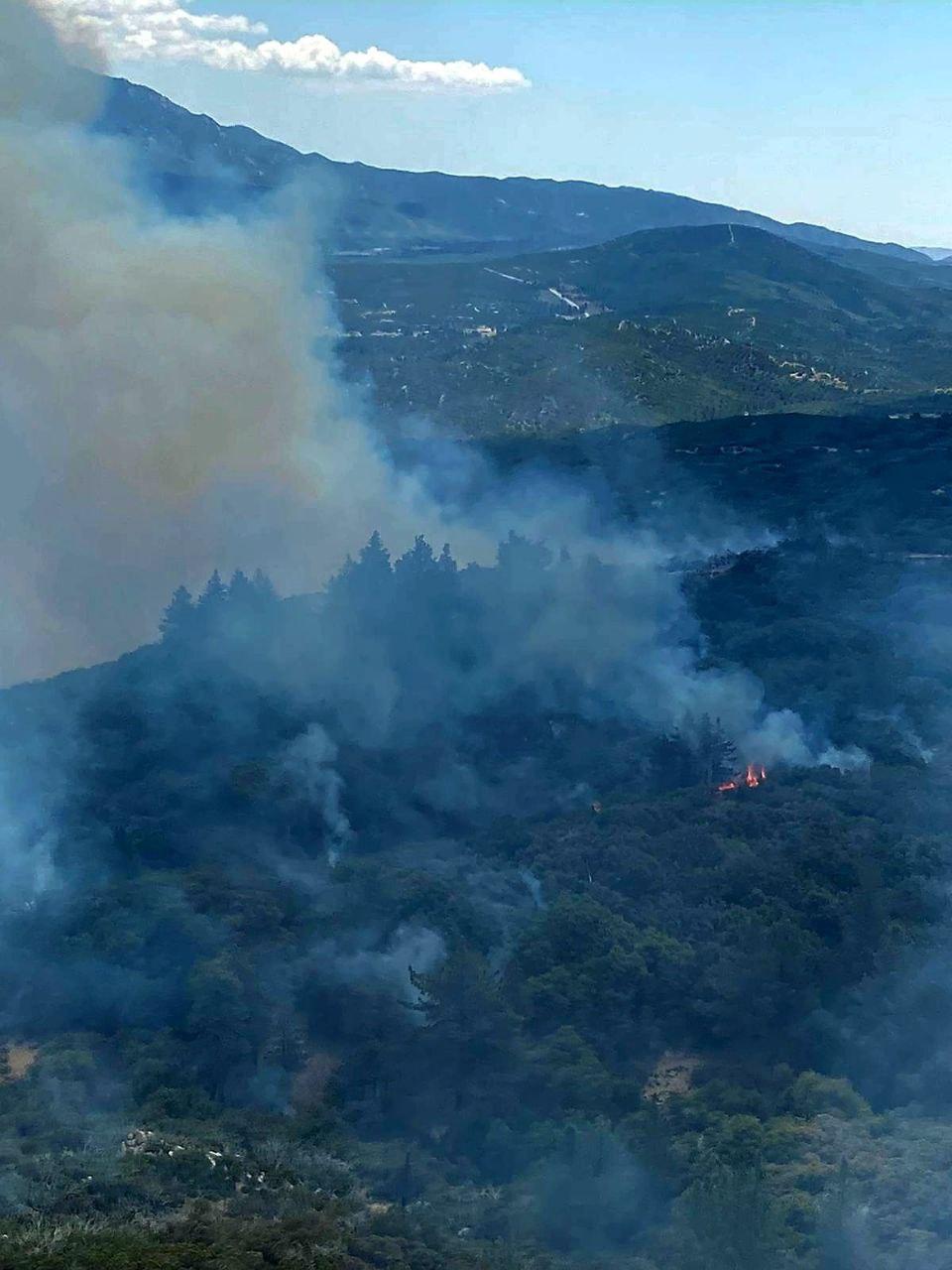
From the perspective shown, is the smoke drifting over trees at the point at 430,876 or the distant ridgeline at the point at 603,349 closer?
the smoke drifting over trees at the point at 430,876

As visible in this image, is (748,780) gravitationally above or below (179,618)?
below

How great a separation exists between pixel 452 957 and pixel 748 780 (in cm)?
1814

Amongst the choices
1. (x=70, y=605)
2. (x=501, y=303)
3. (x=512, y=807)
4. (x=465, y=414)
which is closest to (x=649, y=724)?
(x=512, y=807)

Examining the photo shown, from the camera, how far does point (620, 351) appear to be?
429 ft

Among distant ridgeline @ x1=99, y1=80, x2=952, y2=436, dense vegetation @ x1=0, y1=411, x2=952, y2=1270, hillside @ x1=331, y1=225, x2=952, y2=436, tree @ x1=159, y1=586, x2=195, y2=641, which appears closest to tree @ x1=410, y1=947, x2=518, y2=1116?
dense vegetation @ x1=0, y1=411, x2=952, y2=1270

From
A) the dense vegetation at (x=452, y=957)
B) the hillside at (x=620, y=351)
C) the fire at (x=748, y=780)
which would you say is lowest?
the dense vegetation at (x=452, y=957)

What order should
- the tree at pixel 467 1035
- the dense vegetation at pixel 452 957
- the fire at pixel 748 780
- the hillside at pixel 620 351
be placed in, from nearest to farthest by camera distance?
the dense vegetation at pixel 452 957 < the tree at pixel 467 1035 < the fire at pixel 748 780 < the hillside at pixel 620 351

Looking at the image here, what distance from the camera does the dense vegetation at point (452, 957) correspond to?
85.0ft

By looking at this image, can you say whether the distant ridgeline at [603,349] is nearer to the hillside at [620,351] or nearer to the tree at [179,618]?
the hillside at [620,351]

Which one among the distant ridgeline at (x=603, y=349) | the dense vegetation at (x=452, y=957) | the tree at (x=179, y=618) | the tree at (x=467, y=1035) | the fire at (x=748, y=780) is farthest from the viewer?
the distant ridgeline at (x=603, y=349)

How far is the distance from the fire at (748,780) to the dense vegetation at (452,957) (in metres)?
0.62

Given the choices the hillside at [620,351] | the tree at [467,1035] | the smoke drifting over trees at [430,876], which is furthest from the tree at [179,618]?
the hillside at [620,351]

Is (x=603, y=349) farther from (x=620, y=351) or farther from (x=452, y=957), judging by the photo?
(x=452, y=957)

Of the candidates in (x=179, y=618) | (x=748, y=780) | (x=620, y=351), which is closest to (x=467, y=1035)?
(x=748, y=780)
